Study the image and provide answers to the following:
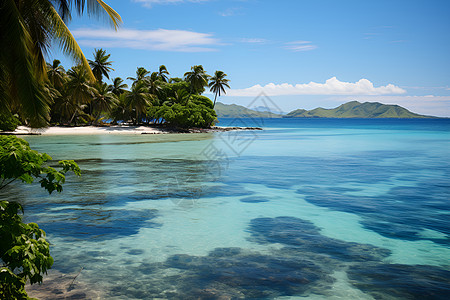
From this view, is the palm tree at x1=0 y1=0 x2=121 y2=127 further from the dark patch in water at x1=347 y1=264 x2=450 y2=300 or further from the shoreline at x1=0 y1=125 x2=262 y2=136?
the shoreline at x1=0 y1=125 x2=262 y2=136

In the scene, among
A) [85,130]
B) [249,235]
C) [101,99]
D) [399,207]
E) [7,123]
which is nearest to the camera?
[249,235]

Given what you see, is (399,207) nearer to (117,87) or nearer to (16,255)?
(16,255)

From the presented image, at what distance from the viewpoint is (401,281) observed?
6.33 metres

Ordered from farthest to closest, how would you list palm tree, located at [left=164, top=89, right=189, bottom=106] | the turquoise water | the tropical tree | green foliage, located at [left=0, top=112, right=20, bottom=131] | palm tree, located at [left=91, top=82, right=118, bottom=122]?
palm tree, located at [left=164, top=89, right=189, bottom=106] < the tropical tree < palm tree, located at [left=91, top=82, right=118, bottom=122] < green foliage, located at [left=0, top=112, right=20, bottom=131] < the turquoise water

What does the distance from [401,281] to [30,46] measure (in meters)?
10.5

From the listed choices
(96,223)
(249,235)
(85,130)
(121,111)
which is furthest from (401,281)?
(121,111)

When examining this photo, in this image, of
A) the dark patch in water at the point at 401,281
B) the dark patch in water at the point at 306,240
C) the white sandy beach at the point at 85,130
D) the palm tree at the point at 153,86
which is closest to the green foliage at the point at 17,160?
the dark patch in water at the point at 401,281

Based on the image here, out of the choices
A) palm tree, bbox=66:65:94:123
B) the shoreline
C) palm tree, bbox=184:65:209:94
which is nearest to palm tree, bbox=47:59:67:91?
palm tree, bbox=66:65:94:123

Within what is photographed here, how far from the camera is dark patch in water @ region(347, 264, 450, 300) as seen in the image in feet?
19.1

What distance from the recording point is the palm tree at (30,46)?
912 cm

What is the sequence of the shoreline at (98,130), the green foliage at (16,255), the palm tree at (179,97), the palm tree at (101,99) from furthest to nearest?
the palm tree at (179,97)
the palm tree at (101,99)
the shoreline at (98,130)
the green foliage at (16,255)

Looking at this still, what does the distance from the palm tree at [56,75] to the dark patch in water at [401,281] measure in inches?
2323

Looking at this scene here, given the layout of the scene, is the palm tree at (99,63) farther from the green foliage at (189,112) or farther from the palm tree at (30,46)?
the palm tree at (30,46)

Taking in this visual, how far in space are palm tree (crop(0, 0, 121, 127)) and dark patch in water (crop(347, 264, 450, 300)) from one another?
8.61 m
